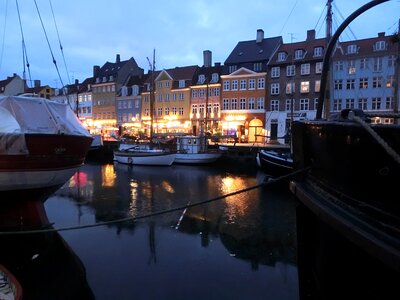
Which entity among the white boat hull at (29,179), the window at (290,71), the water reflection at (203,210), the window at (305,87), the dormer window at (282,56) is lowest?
the water reflection at (203,210)

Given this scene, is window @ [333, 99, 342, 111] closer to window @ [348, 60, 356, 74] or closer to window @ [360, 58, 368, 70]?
window @ [348, 60, 356, 74]

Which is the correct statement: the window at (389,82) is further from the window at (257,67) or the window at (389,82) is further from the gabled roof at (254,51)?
the window at (257,67)

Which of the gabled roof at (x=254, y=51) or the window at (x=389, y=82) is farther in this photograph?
the gabled roof at (x=254, y=51)

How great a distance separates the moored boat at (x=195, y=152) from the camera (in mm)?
35562

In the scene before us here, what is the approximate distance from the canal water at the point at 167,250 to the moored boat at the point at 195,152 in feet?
56.0

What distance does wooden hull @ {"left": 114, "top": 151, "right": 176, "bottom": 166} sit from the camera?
3481 centimetres

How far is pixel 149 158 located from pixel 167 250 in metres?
25.3

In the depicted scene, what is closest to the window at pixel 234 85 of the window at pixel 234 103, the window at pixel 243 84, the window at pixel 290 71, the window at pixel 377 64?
the window at pixel 243 84

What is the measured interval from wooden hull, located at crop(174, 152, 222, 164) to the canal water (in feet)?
55.6

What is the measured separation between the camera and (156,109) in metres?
63.8

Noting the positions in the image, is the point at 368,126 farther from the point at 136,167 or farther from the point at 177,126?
the point at 177,126

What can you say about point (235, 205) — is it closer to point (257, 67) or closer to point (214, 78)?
point (257, 67)

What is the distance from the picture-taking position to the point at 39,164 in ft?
31.2

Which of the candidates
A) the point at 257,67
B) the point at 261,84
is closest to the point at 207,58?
the point at 257,67
